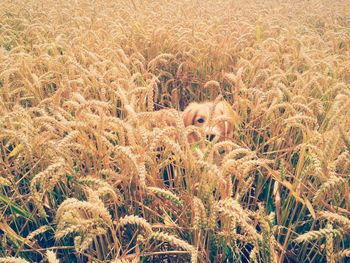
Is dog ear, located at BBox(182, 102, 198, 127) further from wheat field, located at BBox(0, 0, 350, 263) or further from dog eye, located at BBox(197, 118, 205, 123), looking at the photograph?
wheat field, located at BBox(0, 0, 350, 263)

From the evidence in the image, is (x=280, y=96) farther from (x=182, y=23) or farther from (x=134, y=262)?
(x=182, y=23)

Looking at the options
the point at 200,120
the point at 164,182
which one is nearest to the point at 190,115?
the point at 200,120

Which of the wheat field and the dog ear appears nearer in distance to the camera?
the wheat field

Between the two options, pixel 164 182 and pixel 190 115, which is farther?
pixel 190 115

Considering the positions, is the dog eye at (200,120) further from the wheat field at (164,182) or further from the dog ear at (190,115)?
the wheat field at (164,182)

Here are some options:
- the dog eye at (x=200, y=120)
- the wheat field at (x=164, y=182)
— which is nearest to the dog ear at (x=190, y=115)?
the dog eye at (x=200, y=120)

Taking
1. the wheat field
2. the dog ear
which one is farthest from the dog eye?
the wheat field

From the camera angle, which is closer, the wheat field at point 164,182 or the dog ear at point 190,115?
the wheat field at point 164,182

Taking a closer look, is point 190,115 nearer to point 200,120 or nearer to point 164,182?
point 200,120

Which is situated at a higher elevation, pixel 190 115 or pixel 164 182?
pixel 190 115

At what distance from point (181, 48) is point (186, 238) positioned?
1.94 metres

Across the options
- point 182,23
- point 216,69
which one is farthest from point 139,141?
point 182,23

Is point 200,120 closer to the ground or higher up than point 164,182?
higher up

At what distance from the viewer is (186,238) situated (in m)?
1.02
